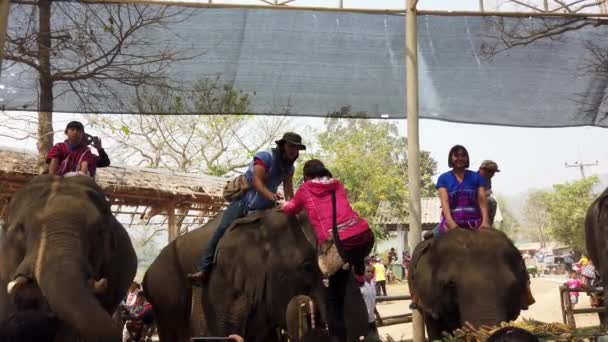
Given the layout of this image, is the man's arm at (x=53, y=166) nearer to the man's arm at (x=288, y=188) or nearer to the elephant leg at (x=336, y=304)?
the man's arm at (x=288, y=188)

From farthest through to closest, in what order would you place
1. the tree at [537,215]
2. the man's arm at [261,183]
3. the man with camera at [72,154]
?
1. the tree at [537,215]
2. the man with camera at [72,154]
3. the man's arm at [261,183]

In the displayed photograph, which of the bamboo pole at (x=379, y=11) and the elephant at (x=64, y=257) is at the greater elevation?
the bamboo pole at (x=379, y=11)

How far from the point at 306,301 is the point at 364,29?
14.8 feet

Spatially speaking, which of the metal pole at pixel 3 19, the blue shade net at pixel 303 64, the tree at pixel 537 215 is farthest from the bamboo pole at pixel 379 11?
the tree at pixel 537 215

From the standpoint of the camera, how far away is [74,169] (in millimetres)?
7246

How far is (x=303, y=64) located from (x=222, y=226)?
3071mm

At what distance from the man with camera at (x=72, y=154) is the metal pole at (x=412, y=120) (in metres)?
3.63

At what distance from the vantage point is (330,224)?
598 cm

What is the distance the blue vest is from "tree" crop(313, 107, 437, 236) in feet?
113

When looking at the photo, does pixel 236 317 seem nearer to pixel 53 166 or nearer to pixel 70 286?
pixel 70 286

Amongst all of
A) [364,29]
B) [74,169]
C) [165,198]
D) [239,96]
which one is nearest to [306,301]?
[74,169]

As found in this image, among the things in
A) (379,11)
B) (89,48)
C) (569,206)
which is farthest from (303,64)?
(569,206)

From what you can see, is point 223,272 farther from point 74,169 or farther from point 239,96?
point 239,96

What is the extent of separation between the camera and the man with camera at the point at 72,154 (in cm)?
715
